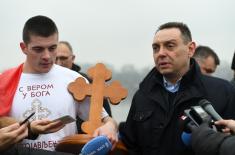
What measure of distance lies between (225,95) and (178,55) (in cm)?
35

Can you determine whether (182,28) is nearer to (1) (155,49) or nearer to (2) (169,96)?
(1) (155,49)

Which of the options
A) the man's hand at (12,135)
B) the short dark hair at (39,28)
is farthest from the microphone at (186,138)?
the short dark hair at (39,28)

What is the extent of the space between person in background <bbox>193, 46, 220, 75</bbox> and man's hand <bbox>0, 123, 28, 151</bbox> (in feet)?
9.13

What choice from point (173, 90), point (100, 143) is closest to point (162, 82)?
point (173, 90)

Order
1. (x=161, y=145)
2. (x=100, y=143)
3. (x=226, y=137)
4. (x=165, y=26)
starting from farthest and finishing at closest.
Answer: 1. (x=165, y=26)
2. (x=161, y=145)
3. (x=100, y=143)
4. (x=226, y=137)

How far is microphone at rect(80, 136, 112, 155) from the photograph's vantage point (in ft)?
8.63

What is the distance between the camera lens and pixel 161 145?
3016 millimetres

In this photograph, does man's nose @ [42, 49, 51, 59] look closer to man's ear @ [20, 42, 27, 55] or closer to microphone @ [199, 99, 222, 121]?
man's ear @ [20, 42, 27, 55]

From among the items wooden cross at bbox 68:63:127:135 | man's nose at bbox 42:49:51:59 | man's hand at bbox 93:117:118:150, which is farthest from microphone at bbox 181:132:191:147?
man's nose at bbox 42:49:51:59

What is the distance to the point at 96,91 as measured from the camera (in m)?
3.15

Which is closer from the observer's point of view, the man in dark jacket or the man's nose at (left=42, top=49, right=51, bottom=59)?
the man in dark jacket

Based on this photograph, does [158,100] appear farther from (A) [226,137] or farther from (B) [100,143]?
(A) [226,137]

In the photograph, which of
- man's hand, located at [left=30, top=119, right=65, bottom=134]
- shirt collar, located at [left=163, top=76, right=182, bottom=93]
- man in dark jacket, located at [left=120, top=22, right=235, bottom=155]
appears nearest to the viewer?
man's hand, located at [left=30, top=119, right=65, bottom=134]

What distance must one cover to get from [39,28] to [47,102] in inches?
18.2
